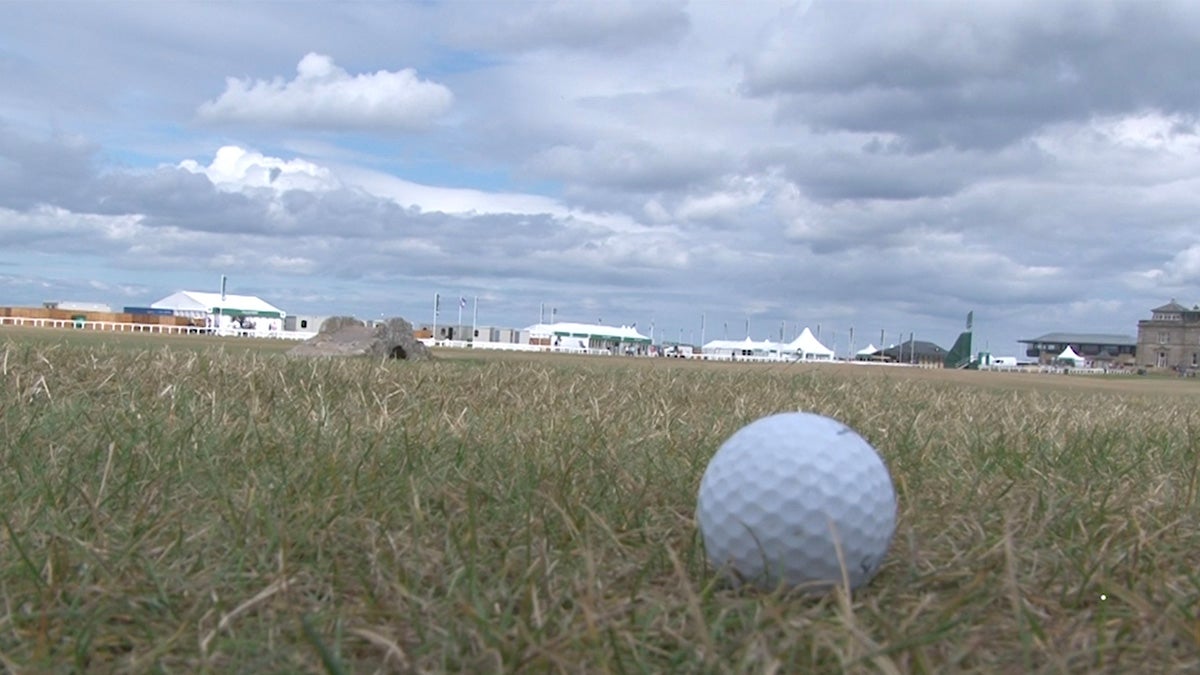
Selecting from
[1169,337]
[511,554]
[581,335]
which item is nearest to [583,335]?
[581,335]

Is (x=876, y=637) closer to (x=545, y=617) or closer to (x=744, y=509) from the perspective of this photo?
(x=744, y=509)

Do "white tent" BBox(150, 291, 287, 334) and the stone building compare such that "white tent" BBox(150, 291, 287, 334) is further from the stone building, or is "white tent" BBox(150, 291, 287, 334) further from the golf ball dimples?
the stone building

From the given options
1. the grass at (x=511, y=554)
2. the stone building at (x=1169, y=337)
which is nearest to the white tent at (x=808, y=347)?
the stone building at (x=1169, y=337)

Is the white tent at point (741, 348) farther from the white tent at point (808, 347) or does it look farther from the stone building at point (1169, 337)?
the stone building at point (1169, 337)

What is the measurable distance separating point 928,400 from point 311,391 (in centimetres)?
485

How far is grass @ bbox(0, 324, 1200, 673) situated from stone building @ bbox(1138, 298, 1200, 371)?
446ft

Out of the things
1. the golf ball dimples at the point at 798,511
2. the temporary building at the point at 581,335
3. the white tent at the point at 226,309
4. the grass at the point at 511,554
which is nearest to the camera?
the grass at the point at 511,554

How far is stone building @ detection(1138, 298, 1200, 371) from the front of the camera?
126 meters

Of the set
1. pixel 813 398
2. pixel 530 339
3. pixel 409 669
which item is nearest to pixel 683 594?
pixel 409 669

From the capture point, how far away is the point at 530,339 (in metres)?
104

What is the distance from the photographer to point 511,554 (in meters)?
2.68

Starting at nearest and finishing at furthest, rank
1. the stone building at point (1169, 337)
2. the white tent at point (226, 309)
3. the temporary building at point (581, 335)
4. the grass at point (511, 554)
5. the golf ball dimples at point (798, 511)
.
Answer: the grass at point (511, 554), the golf ball dimples at point (798, 511), the white tent at point (226, 309), the temporary building at point (581, 335), the stone building at point (1169, 337)

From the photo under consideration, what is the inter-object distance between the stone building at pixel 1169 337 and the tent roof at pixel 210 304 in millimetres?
99012

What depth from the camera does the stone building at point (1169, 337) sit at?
413 feet
